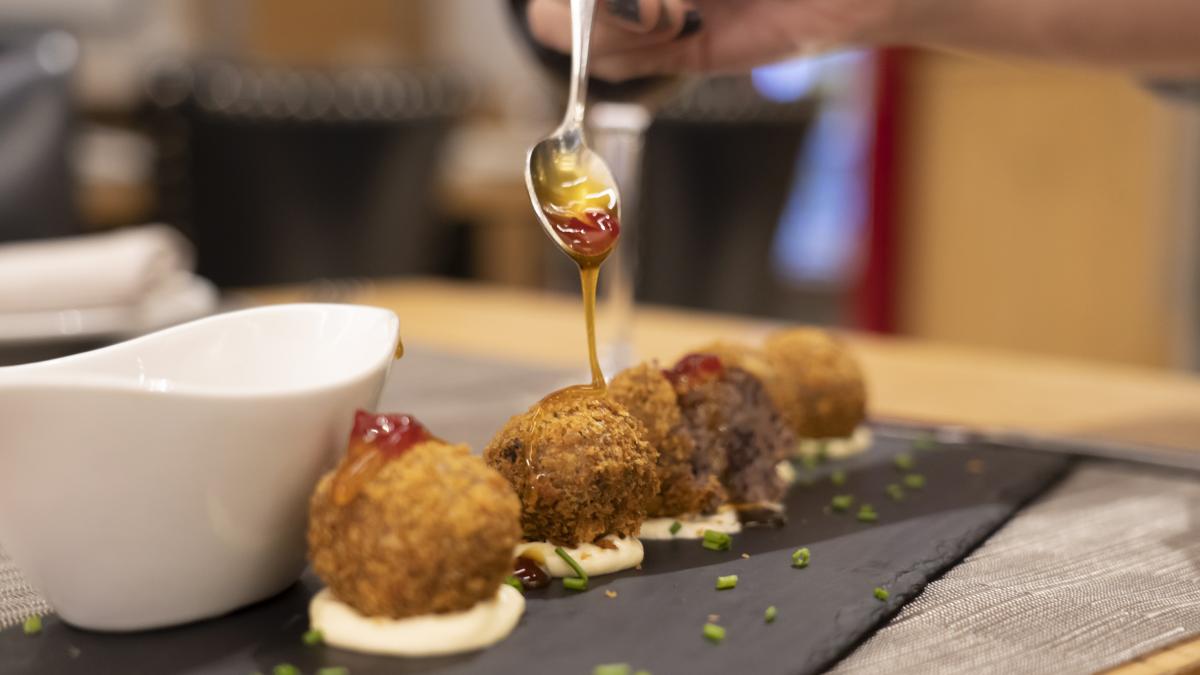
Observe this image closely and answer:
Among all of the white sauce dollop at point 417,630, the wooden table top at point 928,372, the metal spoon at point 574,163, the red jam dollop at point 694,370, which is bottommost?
the wooden table top at point 928,372

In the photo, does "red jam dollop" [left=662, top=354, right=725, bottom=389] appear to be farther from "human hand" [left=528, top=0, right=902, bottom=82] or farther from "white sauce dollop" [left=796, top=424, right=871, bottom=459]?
"human hand" [left=528, top=0, right=902, bottom=82]

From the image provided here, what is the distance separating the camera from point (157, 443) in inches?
30.7

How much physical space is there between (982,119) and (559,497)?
3.89 m

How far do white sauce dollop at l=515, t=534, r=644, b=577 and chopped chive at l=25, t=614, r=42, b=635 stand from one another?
35cm

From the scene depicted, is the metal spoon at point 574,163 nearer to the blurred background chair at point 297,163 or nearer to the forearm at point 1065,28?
the forearm at point 1065,28

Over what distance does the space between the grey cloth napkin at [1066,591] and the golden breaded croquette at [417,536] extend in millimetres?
237

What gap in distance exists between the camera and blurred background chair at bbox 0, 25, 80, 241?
271cm

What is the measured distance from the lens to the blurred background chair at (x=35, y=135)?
271 centimetres

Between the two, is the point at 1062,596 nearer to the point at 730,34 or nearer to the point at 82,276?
the point at 730,34

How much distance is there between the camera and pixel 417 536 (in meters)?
0.79

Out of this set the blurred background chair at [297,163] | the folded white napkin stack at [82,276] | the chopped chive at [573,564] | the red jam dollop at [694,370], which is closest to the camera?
the chopped chive at [573,564]

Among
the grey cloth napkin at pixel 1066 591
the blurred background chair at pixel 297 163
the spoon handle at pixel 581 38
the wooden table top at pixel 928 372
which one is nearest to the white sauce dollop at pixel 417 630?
the grey cloth napkin at pixel 1066 591

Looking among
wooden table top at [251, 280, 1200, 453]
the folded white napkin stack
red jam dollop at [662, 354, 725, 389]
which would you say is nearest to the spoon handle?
red jam dollop at [662, 354, 725, 389]

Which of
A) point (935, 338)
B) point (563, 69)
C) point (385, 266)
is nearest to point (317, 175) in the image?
point (385, 266)
